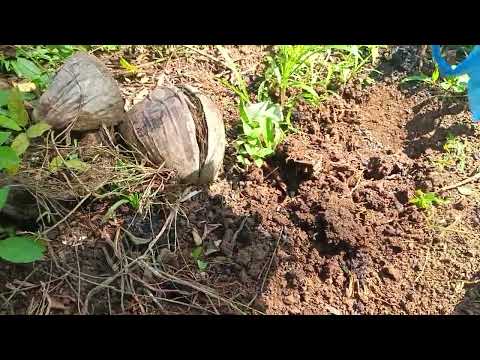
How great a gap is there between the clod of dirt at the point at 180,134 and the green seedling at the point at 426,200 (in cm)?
59

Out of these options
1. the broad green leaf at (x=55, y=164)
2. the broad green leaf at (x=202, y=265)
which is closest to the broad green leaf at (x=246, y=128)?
the broad green leaf at (x=202, y=265)

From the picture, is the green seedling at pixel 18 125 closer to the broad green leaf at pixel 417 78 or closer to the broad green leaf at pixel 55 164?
the broad green leaf at pixel 55 164

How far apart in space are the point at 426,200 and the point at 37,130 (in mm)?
1140

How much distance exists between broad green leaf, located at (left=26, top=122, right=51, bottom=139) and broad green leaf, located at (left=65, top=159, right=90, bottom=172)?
0.11m

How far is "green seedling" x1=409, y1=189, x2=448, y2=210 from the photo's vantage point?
167 cm

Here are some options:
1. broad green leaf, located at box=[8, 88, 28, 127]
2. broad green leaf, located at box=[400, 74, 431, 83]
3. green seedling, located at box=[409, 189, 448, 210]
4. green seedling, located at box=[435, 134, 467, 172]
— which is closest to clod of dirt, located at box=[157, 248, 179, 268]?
broad green leaf, located at box=[8, 88, 28, 127]

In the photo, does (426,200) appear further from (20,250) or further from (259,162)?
(20,250)

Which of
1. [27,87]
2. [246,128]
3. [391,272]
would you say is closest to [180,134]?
[246,128]

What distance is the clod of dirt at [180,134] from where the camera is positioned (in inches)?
64.3

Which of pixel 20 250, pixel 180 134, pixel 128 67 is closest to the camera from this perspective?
pixel 20 250

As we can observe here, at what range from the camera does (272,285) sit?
149 cm

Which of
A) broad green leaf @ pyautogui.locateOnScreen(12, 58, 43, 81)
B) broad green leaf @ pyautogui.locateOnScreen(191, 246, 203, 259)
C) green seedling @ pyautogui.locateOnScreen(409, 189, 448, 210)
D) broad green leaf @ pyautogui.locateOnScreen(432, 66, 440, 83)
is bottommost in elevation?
broad green leaf @ pyautogui.locateOnScreen(191, 246, 203, 259)

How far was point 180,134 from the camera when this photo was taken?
163 cm

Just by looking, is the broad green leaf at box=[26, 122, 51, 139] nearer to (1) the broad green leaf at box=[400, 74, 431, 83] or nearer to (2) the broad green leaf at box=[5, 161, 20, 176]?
(2) the broad green leaf at box=[5, 161, 20, 176]
